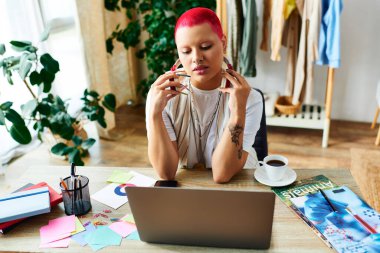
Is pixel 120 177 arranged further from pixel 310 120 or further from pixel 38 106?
pixel 310 120

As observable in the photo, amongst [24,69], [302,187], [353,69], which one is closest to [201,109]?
[302,187]

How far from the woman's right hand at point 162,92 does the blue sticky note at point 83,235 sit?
41cm

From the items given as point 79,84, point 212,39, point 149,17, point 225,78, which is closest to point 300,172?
point 225,78

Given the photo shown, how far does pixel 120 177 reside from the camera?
127 centimetres

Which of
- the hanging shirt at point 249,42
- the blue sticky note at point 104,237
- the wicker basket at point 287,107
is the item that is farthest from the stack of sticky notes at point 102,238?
the wicker basket at point 287,107

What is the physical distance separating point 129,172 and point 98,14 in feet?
7.02

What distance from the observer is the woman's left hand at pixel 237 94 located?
4.00ft

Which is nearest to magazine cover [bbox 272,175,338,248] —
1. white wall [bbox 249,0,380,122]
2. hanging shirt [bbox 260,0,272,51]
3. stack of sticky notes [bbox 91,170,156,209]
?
stack of sticky notes [bbox 91,170,156,209]

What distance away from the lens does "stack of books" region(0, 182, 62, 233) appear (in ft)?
3.40

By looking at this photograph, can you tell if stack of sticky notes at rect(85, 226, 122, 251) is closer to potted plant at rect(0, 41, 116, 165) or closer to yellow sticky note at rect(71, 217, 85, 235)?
yellow sticky note at rect(71, 217, 85, 235)

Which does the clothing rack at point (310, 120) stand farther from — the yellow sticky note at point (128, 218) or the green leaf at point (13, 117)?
the yellow sticky note at point (128, 218)

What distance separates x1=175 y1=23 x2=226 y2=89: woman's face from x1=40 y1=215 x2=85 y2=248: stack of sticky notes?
59 centimetres

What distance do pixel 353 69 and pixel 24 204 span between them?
293 centimetres

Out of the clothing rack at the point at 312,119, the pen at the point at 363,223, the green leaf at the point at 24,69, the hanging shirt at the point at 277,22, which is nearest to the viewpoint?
the pen at the point at 363,223
